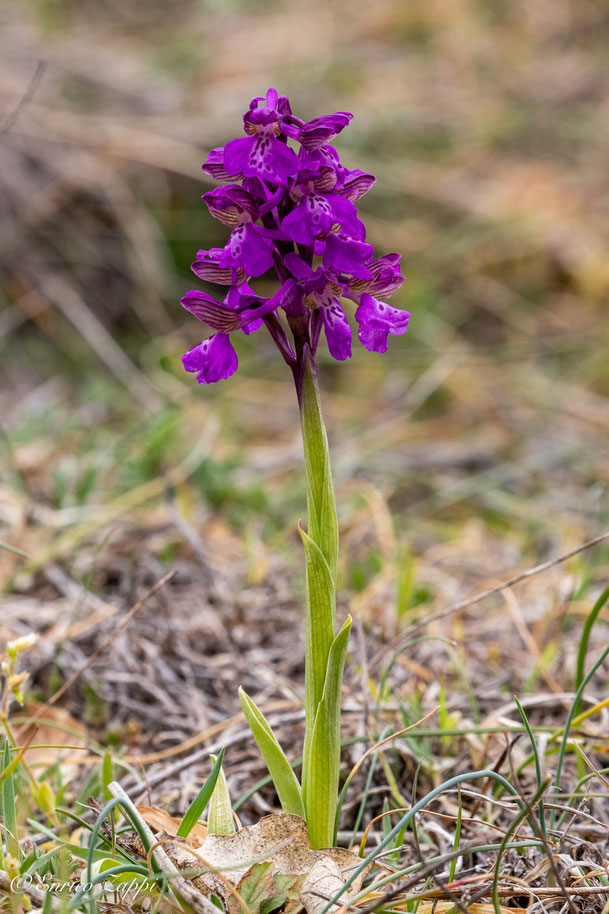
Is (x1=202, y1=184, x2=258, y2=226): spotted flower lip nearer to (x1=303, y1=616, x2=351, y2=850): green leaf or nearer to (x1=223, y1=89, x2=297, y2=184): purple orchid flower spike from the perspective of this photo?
(x1=223, y1=89, x2=297, y2=184): purple orchid flower spike

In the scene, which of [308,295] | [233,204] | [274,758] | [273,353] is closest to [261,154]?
[233,204]

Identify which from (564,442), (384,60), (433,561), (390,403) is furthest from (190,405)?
(384,60)

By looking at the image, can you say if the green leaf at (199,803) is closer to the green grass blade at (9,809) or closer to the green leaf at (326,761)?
the green leaf at (326,761)

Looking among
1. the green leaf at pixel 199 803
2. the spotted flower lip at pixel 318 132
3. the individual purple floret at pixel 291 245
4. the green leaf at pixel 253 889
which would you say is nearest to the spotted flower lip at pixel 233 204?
the individual purple floret at pixel 291 245

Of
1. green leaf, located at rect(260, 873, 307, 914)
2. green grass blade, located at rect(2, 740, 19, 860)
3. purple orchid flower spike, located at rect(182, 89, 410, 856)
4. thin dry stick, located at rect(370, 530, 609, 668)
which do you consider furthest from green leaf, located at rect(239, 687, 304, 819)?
thin dry stick, located at rect(370, 530, 609, 668)

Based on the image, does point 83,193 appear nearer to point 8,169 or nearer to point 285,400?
point 8,169
